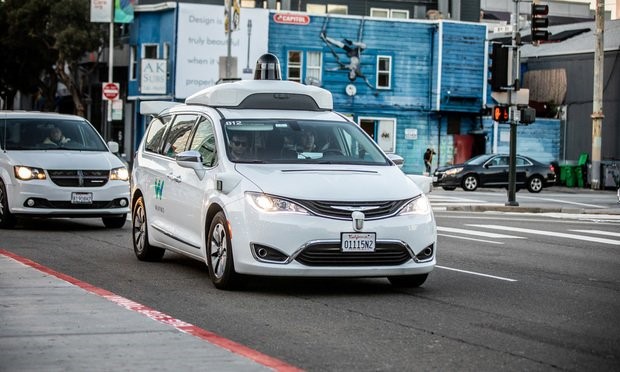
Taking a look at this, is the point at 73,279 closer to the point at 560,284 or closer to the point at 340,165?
the point at 340,165

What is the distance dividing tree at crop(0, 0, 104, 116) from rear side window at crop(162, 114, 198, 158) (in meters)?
45.3

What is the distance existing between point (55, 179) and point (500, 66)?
47.2 ft

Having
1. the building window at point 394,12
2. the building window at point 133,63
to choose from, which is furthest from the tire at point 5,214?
the building window at point 394,12

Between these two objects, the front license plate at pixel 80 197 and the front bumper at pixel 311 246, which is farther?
the front license plate at pixel 80 197

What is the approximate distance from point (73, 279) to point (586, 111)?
46.4m

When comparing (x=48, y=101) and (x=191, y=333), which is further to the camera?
(x=48, y=101)

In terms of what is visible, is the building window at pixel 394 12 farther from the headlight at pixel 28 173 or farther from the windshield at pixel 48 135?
the headlight at pixel 28 173

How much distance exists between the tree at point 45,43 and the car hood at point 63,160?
40130mm

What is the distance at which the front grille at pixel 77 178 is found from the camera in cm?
1836

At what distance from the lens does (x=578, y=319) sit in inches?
393

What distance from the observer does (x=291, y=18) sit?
55.6 metres

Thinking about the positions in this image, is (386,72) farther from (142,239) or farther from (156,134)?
(142,239)

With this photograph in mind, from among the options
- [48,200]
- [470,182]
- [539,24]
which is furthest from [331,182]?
[470,182]

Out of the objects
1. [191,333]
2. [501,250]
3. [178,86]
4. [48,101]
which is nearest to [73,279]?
[191,333]
